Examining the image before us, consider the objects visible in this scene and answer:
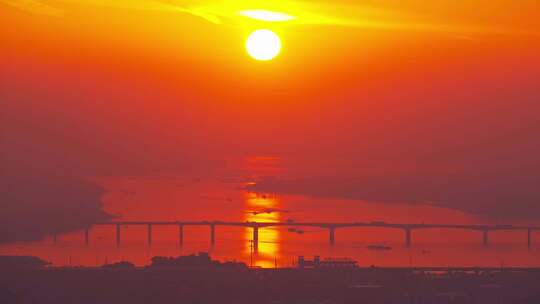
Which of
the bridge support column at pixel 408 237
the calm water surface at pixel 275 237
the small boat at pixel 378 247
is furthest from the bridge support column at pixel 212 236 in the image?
the bridge support column at pixel 408 237

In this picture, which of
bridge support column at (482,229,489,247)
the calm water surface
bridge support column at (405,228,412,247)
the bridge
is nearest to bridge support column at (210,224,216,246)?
the bridge

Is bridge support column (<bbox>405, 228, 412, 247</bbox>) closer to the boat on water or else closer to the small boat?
the boat on water

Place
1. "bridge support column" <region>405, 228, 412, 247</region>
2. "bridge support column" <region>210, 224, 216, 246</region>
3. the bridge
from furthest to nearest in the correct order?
the bridge, "bridge support column" <region>405, 228, 412, 247</region>, "bridge support column" <region>210, 224, 216, 246</region>

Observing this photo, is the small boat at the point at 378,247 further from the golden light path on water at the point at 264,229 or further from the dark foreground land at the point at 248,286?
the dark foreground land at the point at 248,286

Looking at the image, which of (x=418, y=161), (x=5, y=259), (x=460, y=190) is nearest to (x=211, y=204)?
(x=460, y=190)

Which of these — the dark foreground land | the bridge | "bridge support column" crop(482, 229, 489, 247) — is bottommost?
the dark foreground land

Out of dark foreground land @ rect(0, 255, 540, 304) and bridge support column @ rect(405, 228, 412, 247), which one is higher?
bridge support column @ rect(405, 228, 412, 247)

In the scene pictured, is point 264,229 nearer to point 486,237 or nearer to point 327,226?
point 327,226
